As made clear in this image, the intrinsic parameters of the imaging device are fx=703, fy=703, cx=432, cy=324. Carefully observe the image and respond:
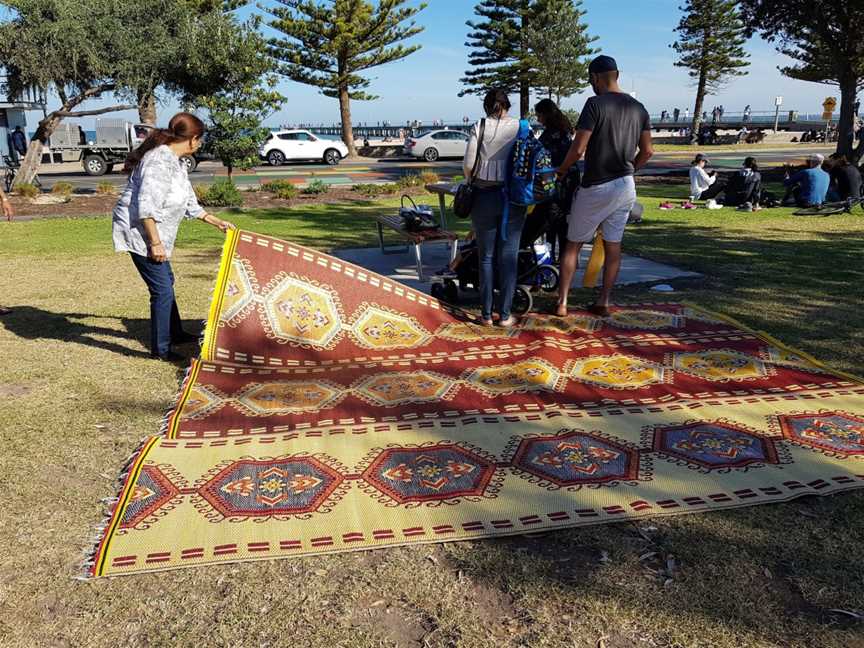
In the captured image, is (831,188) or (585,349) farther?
(831,188)

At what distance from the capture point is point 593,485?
10.4 ft

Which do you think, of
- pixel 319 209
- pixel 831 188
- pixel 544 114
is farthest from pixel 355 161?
pixel 544 114

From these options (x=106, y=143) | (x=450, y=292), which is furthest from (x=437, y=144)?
(x=450, y=292)

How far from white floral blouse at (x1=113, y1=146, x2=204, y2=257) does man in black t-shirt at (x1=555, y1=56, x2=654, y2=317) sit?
2848 mm

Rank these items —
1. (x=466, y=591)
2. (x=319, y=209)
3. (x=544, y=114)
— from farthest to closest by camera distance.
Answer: (x=319, y=209) < (x=544, y=114) < (x=466, y=591)

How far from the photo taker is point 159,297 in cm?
491

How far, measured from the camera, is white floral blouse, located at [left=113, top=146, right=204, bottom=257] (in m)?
4.55

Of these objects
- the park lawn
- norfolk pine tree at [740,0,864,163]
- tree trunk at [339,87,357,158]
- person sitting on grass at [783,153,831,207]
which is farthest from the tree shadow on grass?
tree trunk at [339,87,357,158]

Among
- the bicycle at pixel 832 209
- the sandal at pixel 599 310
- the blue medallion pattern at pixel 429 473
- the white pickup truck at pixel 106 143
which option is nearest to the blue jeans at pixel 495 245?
the sandal at pixel 599 310

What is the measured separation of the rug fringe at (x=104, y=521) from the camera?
104 inches

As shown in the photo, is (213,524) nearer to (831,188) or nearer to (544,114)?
(544,114)

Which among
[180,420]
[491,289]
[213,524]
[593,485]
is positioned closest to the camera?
[213,524]

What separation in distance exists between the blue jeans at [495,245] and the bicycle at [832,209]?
29.2ft

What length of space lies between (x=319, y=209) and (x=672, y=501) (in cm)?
1199
